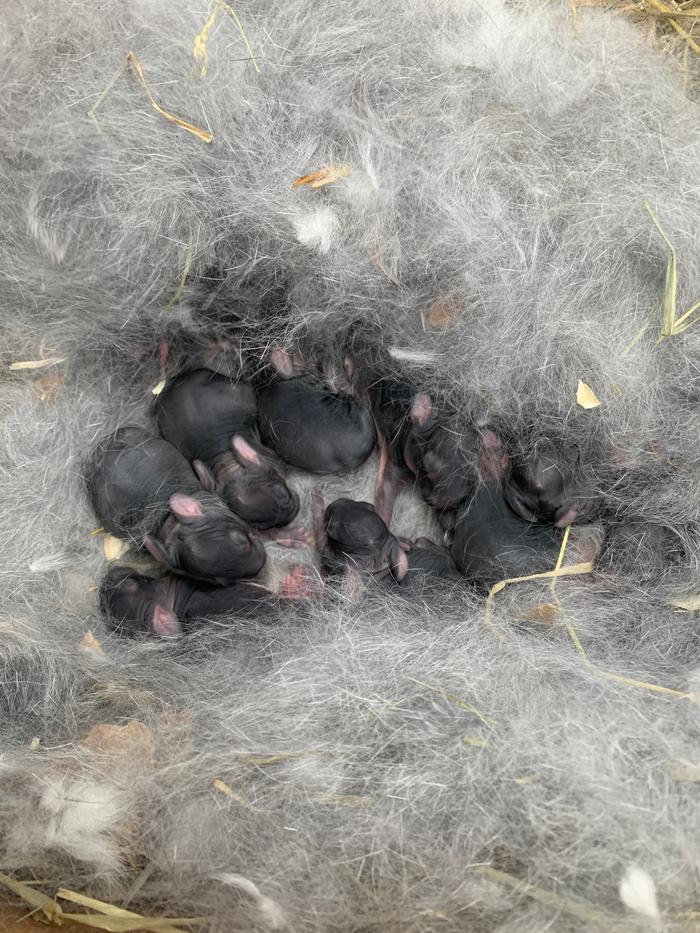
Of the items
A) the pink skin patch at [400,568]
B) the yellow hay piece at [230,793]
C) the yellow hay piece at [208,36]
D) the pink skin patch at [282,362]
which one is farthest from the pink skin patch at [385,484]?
the yellow hay piece at [208,36]

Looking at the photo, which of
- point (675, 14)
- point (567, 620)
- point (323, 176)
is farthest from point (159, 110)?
point (567, 620)

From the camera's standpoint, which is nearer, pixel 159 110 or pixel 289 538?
pixel 159 110

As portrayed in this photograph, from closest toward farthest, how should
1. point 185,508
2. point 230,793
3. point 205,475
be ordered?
point 230,793 → point 185,508 → point 205,475

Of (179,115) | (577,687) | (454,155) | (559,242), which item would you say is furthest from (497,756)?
(179,115)

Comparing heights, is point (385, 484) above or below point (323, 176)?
below

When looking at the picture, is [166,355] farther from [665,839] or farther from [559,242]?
[665,839]

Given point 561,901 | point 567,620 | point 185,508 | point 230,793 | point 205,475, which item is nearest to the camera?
point 561,901

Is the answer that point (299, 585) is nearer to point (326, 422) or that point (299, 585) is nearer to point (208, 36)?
point (326, 422)

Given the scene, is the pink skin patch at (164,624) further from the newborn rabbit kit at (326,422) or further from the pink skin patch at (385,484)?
the pink skin patch at (385,484)
